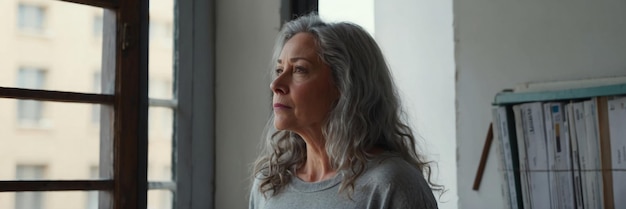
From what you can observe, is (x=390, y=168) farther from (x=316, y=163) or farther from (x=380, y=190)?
(x=316, y=163)

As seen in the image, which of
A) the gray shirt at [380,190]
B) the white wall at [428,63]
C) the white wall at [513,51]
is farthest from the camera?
the white wall at [428,63]

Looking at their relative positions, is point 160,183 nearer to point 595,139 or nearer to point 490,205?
point 490,205

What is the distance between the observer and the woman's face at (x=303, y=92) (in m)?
1.42

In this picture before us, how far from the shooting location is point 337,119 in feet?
4.63

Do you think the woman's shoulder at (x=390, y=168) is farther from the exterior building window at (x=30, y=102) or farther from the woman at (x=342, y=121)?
the exterior building window at (x=30, y=102)

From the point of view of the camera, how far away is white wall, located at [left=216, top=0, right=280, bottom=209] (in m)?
2.07

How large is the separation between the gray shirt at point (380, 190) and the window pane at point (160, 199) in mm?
625

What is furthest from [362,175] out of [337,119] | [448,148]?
[448,148]

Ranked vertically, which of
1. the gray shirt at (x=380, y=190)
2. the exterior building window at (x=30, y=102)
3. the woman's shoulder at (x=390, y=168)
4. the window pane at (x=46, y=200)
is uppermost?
the exterior building window at (x=30, y=102)

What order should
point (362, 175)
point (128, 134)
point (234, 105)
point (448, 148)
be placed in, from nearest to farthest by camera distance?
point (362, 175) < point (128, 134) < point (234, 105) < point (448, 148)

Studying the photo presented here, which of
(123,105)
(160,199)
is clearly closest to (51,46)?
(123,105)

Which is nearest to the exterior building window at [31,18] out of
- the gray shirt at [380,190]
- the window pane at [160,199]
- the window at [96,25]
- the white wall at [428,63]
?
the window at [96,25]

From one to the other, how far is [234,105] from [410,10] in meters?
1.53

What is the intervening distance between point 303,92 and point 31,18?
0.69 m
